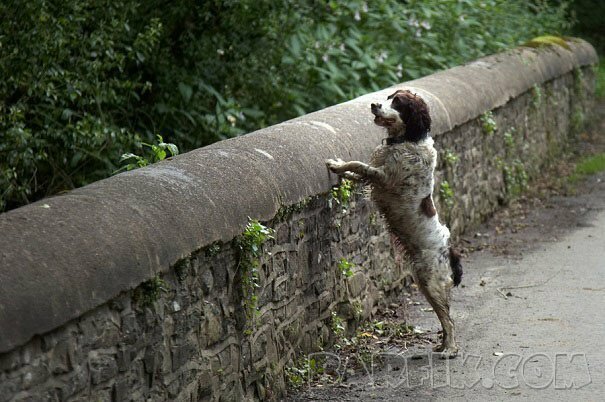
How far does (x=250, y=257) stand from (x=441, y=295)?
5.35 feet

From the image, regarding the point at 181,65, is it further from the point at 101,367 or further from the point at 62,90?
the point at 101,367

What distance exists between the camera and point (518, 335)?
21.8 ft

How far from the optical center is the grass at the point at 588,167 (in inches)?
492

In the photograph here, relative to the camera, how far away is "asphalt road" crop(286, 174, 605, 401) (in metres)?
5.63

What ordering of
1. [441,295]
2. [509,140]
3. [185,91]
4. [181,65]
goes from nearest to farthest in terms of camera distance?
[441,295] < [185,91] < [181,65] < [509,140]

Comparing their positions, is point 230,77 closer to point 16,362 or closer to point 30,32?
point 30,32

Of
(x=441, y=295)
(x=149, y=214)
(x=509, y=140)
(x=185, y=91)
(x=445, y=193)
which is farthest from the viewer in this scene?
(x=509, y=140)

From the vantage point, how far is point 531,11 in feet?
55.1

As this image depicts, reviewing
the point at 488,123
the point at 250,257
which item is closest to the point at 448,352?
the point at 250,257

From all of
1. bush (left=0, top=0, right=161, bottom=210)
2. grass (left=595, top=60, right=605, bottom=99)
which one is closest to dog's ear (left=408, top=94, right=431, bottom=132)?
bush (left=0, top=0, right=161, bottom=210)

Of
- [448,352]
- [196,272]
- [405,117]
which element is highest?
[405,117]

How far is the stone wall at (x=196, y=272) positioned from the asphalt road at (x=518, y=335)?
1.64 ft

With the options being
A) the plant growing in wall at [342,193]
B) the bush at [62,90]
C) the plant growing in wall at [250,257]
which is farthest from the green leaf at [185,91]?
the plant growing in wall at [250,257]

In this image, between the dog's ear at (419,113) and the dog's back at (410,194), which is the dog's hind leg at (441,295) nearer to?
the dog's back at (410,194)
